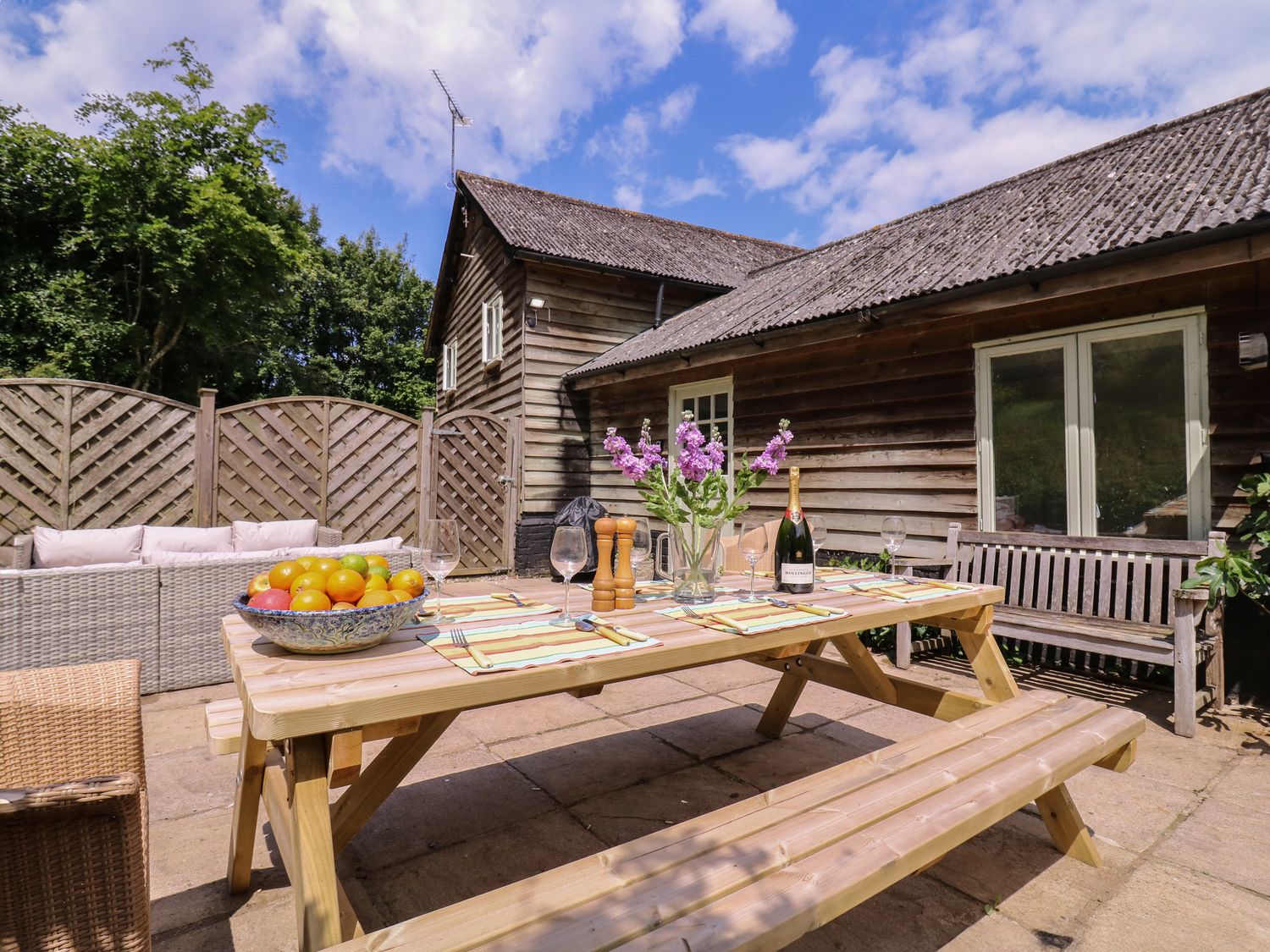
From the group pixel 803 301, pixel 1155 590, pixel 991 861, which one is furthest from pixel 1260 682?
pixel 803 301

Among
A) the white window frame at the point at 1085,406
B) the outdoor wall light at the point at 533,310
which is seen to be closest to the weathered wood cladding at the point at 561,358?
the outdoor wall light at the point at 533,310

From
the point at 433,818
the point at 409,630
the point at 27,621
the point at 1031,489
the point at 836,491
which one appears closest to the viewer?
the point at 409,630

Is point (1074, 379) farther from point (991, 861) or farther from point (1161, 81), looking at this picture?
point (1161, 81)

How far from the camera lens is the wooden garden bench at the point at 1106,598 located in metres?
3.02

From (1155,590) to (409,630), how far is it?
3.89 metres

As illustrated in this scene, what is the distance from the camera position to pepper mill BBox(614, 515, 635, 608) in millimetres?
1882

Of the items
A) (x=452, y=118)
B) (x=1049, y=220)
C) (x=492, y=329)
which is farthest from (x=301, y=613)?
(x=452, y=118)

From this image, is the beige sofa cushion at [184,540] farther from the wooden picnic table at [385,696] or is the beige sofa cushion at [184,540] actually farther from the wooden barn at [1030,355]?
the wooden barn at [1030,355]

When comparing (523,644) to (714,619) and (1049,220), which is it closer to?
(714,619)

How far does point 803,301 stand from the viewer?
609 centimetres

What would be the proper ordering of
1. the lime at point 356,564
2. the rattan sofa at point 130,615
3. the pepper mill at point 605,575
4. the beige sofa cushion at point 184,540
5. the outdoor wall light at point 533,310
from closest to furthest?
the lime at point 356,564 → the pepper mill at point 605,575 → the rattan sofa at point 130,615 → the beige sofa cushion at point 184,540 → the outdoor wall light at point 533,310

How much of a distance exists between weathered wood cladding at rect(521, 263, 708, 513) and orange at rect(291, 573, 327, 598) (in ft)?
23.2

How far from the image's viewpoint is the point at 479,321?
10.6 m

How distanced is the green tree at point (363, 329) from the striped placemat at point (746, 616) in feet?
60.3
